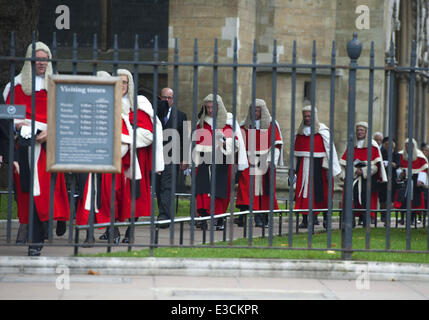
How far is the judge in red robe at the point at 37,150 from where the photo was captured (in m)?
9.55

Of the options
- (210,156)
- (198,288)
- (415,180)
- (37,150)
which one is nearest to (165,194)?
(210,156)

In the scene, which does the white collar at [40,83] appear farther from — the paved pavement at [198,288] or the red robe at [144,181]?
the paved pavement at [198,288]

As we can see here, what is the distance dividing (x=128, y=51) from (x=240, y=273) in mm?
25689

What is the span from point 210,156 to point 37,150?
464cm

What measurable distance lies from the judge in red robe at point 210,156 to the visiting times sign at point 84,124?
4623mm

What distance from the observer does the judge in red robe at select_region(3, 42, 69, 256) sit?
9547 millimetres

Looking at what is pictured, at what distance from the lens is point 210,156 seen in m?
14.0

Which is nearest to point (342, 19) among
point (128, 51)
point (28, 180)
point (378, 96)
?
point (378, 96)

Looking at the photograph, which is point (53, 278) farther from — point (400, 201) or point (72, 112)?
point (400, 201)

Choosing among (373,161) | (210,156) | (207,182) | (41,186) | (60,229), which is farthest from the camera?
(373,161)

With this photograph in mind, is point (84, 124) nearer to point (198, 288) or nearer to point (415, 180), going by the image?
point (198, 288)

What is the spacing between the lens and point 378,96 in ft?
82.0

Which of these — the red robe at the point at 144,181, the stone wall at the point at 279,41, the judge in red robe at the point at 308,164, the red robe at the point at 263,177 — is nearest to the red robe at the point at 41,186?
the red robe at the point at 144,181

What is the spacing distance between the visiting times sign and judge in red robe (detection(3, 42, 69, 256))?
572mm
